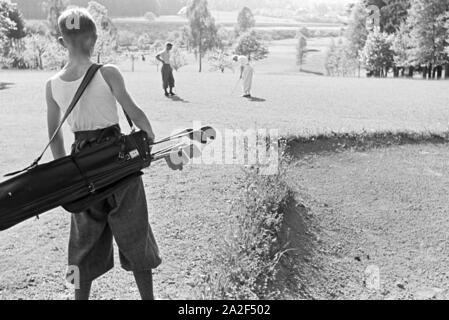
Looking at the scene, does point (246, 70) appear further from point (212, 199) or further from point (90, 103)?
point (90, 103)

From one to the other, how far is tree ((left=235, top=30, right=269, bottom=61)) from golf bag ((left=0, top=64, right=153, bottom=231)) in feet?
338

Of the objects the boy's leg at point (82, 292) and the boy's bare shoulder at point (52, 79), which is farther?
→ the boy's leg at point (82, 292)

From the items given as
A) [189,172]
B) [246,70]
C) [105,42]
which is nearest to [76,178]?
[189,172]

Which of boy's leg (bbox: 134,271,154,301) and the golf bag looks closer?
the golf bag

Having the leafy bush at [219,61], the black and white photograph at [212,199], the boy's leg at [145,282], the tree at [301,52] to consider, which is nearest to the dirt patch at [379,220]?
the black and white photograph at [212,199]

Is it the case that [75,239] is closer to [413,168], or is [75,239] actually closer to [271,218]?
[271,218]

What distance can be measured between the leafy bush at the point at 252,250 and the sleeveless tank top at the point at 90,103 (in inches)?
67.9

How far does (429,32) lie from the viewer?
44594 millimetres

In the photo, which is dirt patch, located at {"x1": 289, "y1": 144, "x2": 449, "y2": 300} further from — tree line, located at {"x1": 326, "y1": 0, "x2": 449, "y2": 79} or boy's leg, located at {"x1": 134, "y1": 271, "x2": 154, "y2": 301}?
tree line, located at {"x1": 326, "y1": 0, "x2": 449, "y2": 79}

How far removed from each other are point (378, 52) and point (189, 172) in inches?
2054

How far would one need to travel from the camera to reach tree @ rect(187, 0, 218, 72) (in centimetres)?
8500

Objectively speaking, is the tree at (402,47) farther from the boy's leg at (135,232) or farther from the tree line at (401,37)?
the boy's leg at (135,232)

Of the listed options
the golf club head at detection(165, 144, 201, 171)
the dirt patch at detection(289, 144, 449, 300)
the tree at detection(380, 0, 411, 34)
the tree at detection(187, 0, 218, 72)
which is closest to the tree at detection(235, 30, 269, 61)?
the tree at detection(187, 0, 218, 72)

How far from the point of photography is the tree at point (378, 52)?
5400 cm
